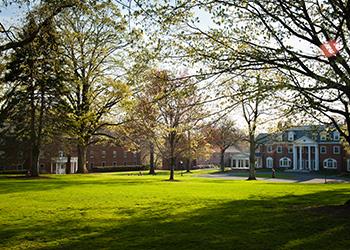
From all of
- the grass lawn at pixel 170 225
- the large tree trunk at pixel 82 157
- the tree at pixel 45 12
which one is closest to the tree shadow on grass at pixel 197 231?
the grass lawn at pixel 170 225

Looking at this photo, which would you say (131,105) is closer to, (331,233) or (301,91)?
(301,91)

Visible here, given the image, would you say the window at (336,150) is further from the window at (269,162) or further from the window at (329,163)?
the window at (269,162)

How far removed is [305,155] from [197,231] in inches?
2845

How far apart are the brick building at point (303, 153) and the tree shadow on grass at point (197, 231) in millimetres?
58510

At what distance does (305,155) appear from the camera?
253 ft

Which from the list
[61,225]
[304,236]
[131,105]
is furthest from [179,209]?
[131,105]

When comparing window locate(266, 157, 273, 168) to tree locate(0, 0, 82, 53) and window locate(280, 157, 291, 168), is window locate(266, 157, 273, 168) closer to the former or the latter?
window locate(280, 157, 291, 168)

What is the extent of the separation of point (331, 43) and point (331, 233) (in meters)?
6.71

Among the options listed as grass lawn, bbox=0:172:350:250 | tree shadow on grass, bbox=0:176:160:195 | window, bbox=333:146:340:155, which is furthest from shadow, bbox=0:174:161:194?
window, bbox=333:146:340:155

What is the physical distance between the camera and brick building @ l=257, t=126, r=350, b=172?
71688 millimetres

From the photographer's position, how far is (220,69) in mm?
→ 12672

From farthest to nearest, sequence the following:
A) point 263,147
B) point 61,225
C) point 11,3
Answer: point 263,147 → point 11,3 → point 61,225

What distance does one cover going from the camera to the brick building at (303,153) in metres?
71.7

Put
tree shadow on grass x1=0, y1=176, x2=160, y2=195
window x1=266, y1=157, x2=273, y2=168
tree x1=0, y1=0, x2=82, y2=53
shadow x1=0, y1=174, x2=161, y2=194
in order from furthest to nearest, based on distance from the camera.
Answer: window x1=266, y1=157, x2=273, y2=168
shadow x1=0, y1=174, x2=161, y2=194
tree shadow on grass x1=0, y1=176, x2=160, y2=195
tree x1=0, y1=0, x2=82, y2=53
